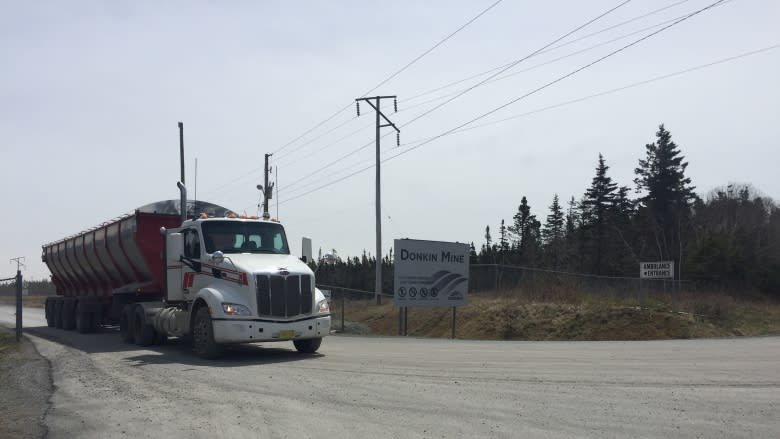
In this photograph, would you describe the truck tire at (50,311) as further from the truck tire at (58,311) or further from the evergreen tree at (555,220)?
the evergreen tree at (555,220)

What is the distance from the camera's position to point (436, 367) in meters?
12.1

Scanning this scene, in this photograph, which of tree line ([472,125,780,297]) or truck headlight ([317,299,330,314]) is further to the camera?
tree line ([472,125,780,297])

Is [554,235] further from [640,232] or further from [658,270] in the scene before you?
[658,270]

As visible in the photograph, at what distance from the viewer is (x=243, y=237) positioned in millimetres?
A: 15289

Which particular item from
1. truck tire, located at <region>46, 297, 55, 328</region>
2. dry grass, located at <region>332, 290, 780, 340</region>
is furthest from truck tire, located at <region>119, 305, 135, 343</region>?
truck tire, located at <region>46, 297, 55, 328</region>

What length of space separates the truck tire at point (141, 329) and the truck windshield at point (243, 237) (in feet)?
12.7

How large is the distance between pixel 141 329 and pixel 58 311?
11523 mm

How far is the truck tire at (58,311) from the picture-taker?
2695 centimetres

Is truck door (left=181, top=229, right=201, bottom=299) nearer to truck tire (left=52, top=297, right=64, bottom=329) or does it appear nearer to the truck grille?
the truck grille

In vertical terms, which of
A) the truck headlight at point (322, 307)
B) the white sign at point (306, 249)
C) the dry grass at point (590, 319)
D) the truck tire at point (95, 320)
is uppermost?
the white sign at point (306, 249)

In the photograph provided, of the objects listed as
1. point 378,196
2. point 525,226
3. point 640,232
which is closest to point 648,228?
point 640,232

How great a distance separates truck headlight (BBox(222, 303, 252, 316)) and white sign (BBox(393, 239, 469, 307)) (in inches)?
507

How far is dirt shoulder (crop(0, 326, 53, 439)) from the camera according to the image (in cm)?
805

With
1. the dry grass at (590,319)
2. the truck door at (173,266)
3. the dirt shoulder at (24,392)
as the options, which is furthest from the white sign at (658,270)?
the dirt shoulder at (24,392)
